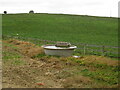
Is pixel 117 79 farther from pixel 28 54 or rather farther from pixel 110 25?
pixel 110 25

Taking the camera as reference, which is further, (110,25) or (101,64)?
(110,25)

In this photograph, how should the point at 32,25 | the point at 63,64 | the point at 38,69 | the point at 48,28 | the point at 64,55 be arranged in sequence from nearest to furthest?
the point at 38,69
the point at 63,64
the point at 64,55
the point at 48,28
the point at 32,25

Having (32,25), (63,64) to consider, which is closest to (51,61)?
(63,64)

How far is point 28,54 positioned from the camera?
21.0 meters

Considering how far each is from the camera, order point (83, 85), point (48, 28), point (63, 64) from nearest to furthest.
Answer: point (83, 85), point (63, 64), point (48, 28)

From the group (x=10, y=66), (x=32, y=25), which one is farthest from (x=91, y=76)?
(x=32, y=25)

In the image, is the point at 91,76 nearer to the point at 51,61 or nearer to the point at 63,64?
the point at 63,64

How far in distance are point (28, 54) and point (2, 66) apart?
18.5 ft

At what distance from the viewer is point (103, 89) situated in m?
10.7

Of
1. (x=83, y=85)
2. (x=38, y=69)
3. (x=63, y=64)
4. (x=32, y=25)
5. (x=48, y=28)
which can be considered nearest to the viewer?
(x=83, y=85)

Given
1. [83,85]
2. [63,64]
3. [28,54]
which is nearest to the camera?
[83,85]

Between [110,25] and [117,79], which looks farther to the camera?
[110,25]

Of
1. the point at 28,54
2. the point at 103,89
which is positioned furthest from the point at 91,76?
the point at 28,54

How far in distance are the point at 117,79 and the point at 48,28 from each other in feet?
133
